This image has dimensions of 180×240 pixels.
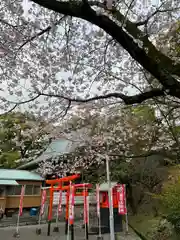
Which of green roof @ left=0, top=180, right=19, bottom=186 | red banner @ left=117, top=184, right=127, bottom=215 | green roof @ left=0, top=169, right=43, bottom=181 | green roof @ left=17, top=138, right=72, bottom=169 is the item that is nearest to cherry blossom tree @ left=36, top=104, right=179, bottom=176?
green roof @ left=17, top=138, right=72, bottom=169

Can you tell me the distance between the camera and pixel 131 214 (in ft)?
36.1

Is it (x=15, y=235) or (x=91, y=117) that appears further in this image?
(x=15, y=235)

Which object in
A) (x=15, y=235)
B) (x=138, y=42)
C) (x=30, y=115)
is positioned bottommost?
(x=15, y=235)

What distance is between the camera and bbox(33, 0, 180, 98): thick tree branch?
2.61 metres

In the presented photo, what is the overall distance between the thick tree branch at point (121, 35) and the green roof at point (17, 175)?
13.3 meters

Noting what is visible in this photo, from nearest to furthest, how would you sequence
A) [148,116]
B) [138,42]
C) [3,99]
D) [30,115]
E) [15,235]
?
[138,42] → [3,99] → [30,115] → [15,235] → [148,116]

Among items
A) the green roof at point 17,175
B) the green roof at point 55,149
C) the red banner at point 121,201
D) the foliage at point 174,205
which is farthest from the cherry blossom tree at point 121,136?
the green roof at point 17,175

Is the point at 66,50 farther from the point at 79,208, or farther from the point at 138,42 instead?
the point at 79,208

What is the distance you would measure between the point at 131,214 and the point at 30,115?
7.85 meters

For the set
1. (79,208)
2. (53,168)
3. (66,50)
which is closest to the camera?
(66,50)

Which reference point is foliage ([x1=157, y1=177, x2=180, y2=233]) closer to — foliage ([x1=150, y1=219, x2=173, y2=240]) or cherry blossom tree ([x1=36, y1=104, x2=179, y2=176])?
foliage ([x1=150, y1=219, x2=173, y2=240])

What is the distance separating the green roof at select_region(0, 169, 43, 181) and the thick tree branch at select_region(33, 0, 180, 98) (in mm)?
13313

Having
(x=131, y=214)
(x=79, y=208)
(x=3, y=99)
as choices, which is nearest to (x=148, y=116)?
(x=131, y=214)

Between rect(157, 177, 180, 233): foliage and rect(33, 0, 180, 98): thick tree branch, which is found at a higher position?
rect(33, 0, 180, 98): thick tree branch
